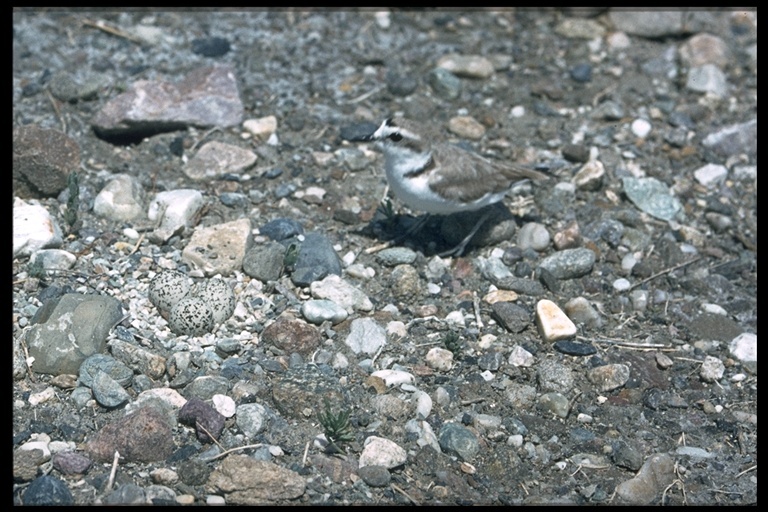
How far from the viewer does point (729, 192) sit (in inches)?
314

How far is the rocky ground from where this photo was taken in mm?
5242

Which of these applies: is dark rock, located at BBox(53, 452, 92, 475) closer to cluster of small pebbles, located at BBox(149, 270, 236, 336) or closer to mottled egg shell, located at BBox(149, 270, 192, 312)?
cluster of small pebbles, located at BBox(149, 270, 236, 336)

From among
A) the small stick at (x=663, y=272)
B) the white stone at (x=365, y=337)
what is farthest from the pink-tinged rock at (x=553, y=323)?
the white stone at (x=365, y=337)

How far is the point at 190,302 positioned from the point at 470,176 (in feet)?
Result: 7.68

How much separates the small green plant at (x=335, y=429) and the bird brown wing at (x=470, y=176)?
2.15 meters

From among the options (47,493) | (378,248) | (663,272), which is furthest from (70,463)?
(663,272)

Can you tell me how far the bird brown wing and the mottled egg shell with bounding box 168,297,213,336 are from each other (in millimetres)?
1931

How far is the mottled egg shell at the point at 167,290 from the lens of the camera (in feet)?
19.5

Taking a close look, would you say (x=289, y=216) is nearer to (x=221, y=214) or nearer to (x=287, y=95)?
(x=221, y=214)

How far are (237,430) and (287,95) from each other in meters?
4.09

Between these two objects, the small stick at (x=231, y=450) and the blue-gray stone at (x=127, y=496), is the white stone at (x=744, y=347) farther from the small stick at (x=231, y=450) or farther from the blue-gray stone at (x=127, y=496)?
the blue-gray stone at (x=127, y=496)

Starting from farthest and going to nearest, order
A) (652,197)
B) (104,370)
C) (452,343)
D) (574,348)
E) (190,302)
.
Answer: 1. (652,197)
2. (574,348)
3. (452,343)
4. (190,302)
5. (104,370)

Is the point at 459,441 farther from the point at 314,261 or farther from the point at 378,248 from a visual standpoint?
the point at 378,248

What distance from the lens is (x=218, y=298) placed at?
19.6ft
